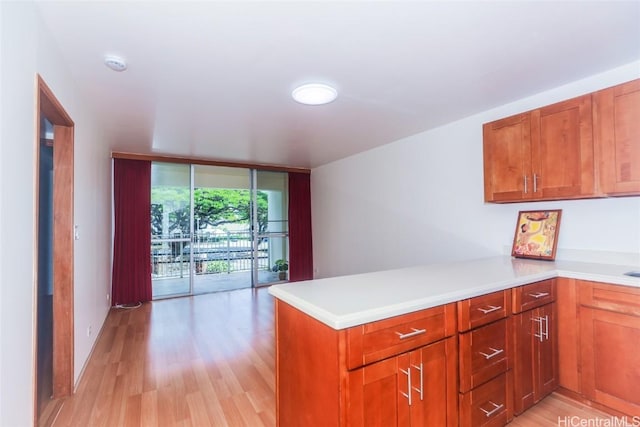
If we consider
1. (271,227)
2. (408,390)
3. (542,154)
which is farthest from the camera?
(271,227)

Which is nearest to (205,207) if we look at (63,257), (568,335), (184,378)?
(63,257)

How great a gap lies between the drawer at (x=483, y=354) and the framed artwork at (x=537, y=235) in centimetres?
106

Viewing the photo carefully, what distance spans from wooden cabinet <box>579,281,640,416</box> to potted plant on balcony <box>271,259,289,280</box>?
15.8ft

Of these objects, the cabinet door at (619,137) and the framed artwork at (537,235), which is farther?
the framed artwork at (537,235)

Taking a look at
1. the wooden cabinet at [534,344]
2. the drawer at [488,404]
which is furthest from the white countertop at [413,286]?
the drawer at [488,404]

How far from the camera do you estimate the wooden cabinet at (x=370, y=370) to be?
1.22 meters

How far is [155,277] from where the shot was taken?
17.0 feet

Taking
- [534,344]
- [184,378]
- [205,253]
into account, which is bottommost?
[184,378]

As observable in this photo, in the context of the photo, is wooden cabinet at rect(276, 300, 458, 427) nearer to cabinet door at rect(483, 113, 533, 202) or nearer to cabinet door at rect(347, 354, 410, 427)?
cabinet door at rect(347, 354, 410, 427)

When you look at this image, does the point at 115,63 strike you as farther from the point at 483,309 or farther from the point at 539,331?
the point at 539,331

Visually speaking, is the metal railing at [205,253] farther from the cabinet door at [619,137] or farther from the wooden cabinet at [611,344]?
the cabinet door at [619,137]

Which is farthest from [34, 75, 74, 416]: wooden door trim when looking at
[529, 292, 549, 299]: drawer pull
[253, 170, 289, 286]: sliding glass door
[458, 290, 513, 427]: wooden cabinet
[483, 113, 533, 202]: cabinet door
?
[253, 170, 289, 286]: sliding glass door

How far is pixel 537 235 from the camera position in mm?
2549

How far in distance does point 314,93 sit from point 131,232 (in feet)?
12.9
